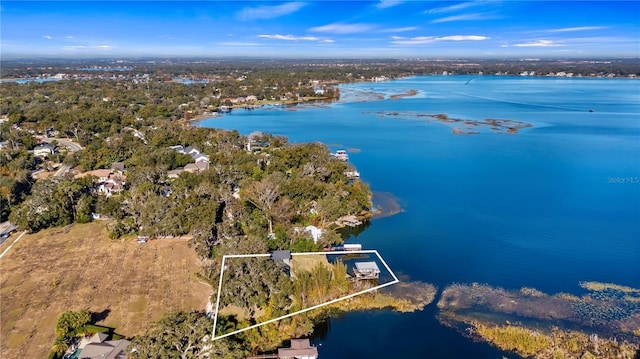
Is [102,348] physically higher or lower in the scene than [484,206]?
lower

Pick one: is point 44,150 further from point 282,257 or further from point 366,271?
point 366,271

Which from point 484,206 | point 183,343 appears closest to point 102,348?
point 183,343

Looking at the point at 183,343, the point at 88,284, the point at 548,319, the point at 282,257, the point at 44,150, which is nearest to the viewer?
the point at 183,343

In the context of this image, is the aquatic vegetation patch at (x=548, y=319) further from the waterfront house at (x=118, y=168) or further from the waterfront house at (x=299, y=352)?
the waterfront house at (x=118, y=168)

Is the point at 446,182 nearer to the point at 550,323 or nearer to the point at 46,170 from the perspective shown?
the point at 550,323

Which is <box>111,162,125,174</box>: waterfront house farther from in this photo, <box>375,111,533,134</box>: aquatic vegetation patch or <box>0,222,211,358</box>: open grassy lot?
<box>375,111,533,134</box>: aquatic vegetation patch

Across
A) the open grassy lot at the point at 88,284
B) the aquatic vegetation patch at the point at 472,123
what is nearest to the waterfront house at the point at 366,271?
the open grassy lot at the point at 88,284

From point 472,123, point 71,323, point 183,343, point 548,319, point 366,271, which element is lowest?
point 548,319
